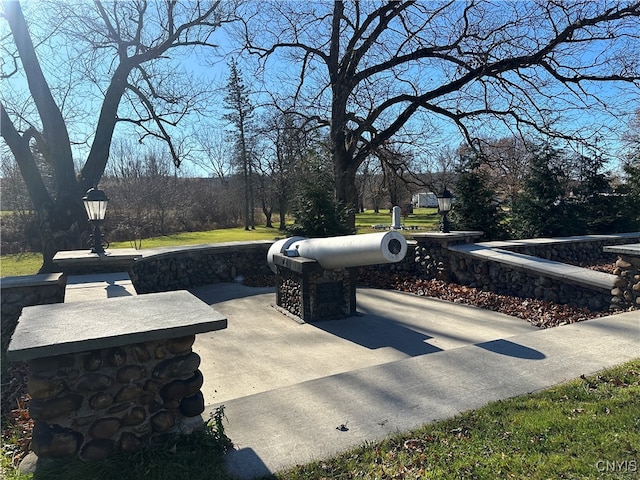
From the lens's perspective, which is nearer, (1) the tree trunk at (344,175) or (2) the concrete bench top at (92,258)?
(2) the concrete bench top at (92,258)

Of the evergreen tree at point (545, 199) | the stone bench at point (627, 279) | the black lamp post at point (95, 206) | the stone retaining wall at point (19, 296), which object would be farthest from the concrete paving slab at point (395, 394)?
the evergreen tree at point (545, 199)

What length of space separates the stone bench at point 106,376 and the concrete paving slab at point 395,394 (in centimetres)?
52

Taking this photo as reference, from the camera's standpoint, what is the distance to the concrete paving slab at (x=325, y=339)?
4.61 meters

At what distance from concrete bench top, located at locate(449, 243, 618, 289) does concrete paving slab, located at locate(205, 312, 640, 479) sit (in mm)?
2182

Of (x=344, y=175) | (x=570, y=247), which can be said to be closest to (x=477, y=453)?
(x=570, y=247)

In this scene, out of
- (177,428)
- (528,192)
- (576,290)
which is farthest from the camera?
(528,192)

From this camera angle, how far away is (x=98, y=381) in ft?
7.09

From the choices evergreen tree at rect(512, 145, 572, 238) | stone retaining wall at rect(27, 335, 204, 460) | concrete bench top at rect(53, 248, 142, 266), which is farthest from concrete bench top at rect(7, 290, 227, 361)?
evergreen tree at rect(512, 145, 572, 238)

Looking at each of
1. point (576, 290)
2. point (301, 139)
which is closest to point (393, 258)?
point (576, 290)

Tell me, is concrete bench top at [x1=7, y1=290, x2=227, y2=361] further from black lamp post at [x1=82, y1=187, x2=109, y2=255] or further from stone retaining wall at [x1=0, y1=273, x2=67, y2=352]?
black lamp post at [x1=82, y1=187, x2=109, y2=255]

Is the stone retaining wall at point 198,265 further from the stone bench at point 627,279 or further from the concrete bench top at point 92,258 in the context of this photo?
the stone bench at point 627,279

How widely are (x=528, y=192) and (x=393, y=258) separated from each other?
9249mm

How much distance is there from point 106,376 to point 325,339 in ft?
13.1

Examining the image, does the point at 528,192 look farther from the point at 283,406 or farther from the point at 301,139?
the point at 283,406
